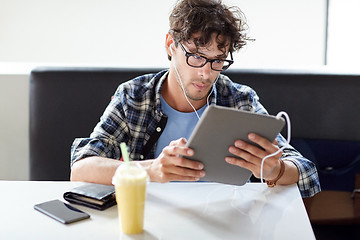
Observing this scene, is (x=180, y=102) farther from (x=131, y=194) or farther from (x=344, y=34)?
(x=344, y=34)

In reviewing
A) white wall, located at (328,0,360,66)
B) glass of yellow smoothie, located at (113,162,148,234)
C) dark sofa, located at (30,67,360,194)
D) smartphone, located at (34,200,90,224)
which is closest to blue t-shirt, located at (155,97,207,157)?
dark sofa, located at (30,67,360,194)

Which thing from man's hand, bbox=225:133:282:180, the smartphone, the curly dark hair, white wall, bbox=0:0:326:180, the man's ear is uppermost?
white wall, bbox=0:0:326:180

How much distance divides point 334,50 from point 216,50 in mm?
1265

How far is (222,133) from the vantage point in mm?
1102

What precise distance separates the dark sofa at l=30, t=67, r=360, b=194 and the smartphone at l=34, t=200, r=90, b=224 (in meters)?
0.86

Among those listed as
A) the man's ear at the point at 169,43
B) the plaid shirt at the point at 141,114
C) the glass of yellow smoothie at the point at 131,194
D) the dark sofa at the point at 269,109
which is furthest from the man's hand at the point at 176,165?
the dark sofa at the point at 269,109

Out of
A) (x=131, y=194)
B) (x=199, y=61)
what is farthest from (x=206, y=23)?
(x=131, y=194)

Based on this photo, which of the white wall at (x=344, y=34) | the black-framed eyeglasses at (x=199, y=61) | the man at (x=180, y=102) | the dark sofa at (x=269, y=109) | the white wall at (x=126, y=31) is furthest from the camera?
the white wall at (x=126, y=31)

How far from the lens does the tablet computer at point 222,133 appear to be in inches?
41.3

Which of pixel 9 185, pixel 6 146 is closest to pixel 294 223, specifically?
pixel 9 185

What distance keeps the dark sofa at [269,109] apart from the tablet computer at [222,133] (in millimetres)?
788

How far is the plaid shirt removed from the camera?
160cm

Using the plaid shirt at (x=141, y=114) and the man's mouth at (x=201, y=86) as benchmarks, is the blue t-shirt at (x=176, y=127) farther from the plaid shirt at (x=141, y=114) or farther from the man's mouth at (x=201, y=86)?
the man's mouth at (x=201, y=86)

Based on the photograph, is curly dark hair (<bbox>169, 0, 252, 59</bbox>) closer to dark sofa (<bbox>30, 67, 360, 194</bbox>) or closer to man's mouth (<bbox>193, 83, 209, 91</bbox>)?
man's mouth (<bbox>193, 83, 209, 91</bbox>)
